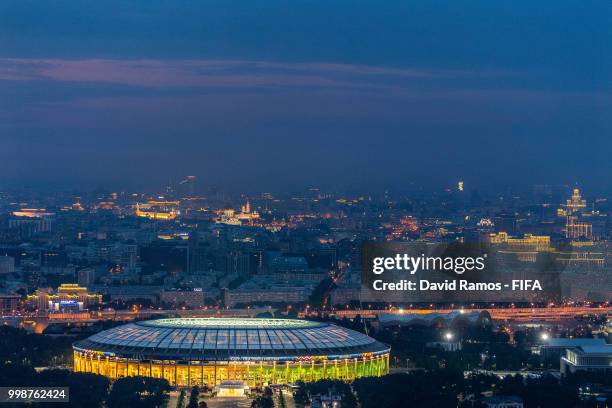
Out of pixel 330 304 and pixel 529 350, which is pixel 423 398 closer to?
pixel 529 350

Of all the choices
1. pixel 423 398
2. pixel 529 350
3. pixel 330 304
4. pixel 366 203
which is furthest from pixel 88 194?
pixel 423 398

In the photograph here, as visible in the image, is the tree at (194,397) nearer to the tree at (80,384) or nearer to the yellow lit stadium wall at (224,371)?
the yellow lit stadium wall at (224,371)

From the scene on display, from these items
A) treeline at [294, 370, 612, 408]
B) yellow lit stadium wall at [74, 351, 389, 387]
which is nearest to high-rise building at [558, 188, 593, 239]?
yellow lit stadium wall at [74, 351, 389, 387]

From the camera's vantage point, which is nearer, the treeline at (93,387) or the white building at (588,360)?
the treeline at (93,387)

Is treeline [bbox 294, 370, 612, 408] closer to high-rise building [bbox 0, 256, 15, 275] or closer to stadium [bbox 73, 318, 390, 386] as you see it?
stadium [bbox 73, 318, 390, 386]

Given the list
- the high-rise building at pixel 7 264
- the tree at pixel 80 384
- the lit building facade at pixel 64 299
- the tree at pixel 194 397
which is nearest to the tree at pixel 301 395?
the tree at pixel 194 397
